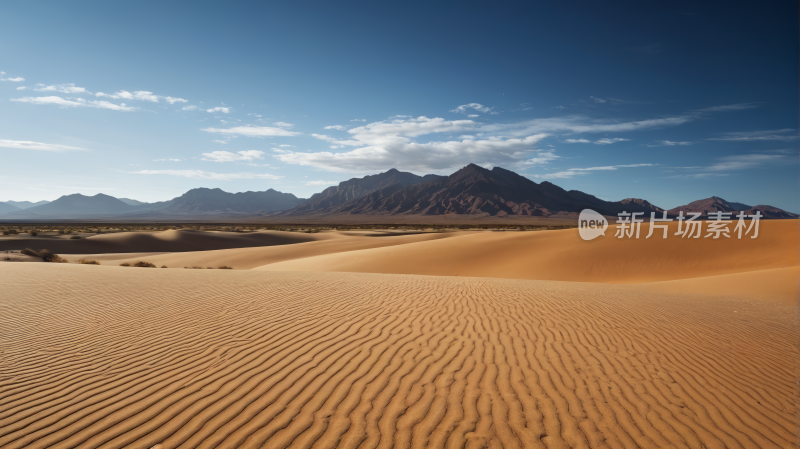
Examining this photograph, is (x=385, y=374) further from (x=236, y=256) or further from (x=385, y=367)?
(x=236, y=256)

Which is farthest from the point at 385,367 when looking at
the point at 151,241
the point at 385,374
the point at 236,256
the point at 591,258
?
the point at 151,241

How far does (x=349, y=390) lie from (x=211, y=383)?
148cm

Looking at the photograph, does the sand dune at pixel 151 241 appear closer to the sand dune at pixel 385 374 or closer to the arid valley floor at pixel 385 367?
the arid valley floor at pixel 385 367

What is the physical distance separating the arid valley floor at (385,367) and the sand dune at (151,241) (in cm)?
2420

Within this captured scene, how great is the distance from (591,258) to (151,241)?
36544mm

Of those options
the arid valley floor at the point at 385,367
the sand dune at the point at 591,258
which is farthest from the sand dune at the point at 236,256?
the arid valley floor at the point at 385,367

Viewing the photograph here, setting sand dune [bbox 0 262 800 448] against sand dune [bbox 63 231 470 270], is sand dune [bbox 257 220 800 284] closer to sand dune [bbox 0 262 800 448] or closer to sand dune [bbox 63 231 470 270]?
sand dune [bbox 63 231 470 270]

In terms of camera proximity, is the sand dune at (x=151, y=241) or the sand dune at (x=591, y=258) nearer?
the sand dune at (x=591, y=258)

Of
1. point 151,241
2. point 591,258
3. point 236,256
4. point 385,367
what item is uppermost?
point 385,367

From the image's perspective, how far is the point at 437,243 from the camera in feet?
75.8

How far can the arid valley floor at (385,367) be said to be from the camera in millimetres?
3066

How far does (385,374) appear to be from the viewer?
4012 mm

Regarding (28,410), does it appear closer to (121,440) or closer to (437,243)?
(121,440)

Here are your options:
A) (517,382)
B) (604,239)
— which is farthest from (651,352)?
(604,239)
